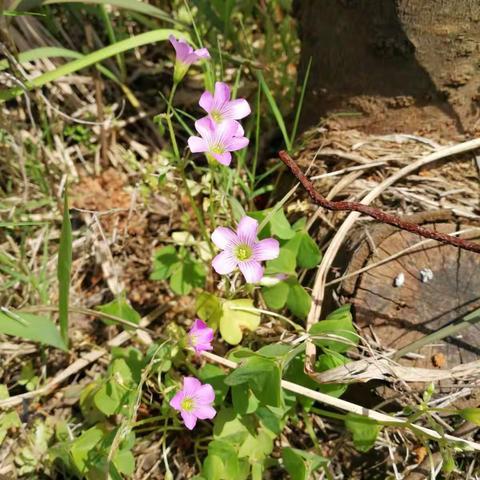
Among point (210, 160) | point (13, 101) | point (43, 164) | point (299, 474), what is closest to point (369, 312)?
point (299, 474)

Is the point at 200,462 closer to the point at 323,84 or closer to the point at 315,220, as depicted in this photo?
the point at 315,220

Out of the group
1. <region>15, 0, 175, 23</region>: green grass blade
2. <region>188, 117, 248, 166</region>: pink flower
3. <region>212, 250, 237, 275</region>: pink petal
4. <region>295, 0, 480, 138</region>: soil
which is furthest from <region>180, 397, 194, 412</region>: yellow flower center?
<region>15, 0, 175, 23</region>: green grass blade

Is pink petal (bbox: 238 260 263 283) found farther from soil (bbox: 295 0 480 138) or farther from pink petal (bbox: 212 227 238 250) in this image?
soil (bbox: 295 0 480 138)

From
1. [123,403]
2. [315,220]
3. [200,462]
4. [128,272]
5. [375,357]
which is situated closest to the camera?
[375,357]

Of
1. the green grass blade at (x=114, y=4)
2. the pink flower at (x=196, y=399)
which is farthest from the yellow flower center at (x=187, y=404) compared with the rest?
the green grass blade at (x=114, y=4)

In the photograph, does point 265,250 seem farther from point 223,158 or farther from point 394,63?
point 394,63
